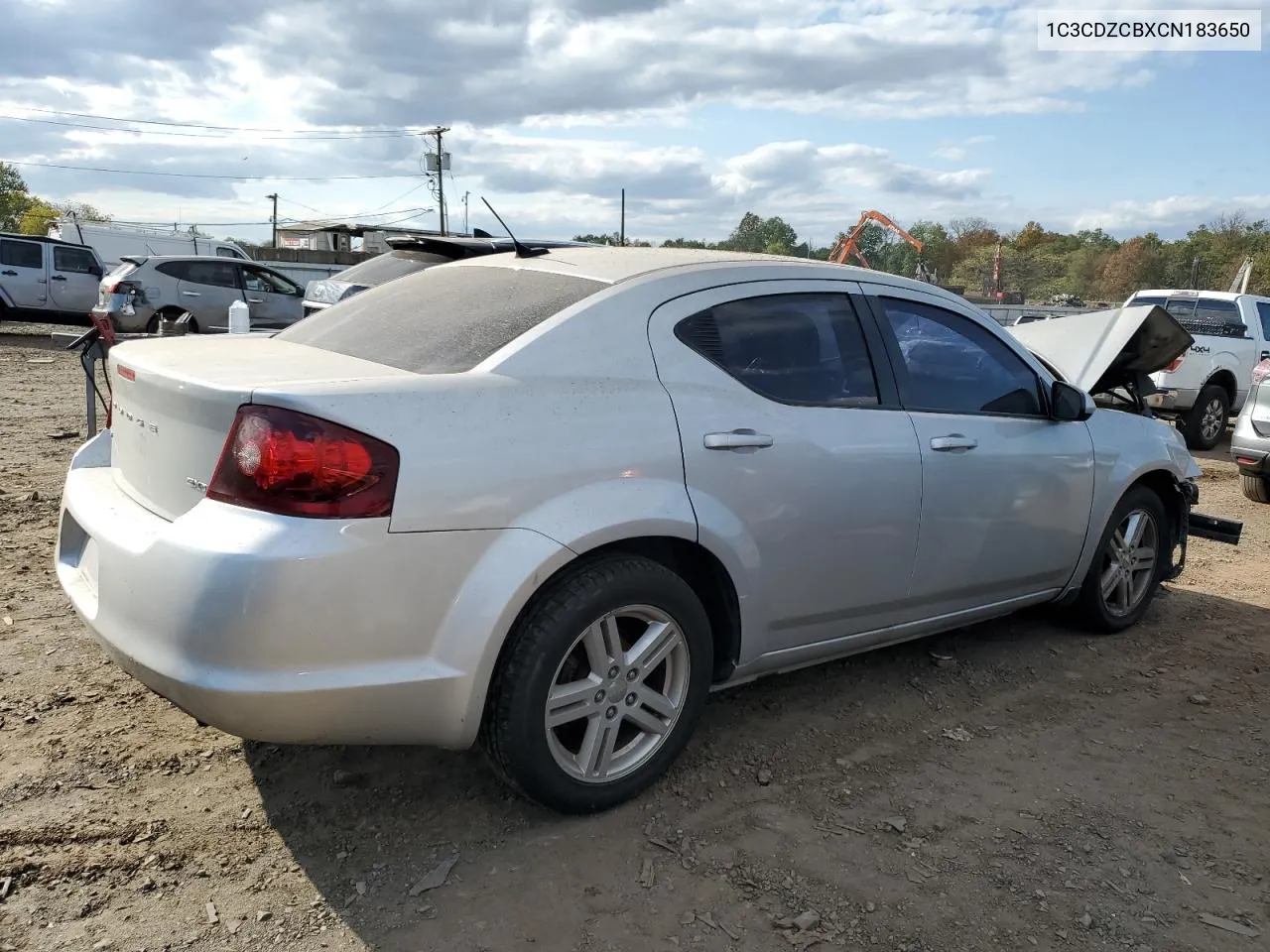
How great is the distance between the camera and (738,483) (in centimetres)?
306

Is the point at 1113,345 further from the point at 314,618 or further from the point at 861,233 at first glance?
the point at 861,233

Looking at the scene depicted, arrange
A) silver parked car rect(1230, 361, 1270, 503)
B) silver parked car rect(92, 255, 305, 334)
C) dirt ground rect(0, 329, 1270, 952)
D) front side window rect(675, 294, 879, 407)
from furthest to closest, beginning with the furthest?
silver parked car rect(92, 255, 305, 334) < silver parked car rect(1230, 361, 1270, 503) < front side window rect(675, 294, 879, 407) < dirt ground rect(0, 329, 1270, 952)

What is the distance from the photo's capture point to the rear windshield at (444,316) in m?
2.92

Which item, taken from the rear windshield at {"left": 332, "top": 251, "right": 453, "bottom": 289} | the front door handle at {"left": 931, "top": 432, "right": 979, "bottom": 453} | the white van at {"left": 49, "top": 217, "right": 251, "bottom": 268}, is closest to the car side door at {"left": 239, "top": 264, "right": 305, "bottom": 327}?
the rear windshield at {"left": 332, "top": 251, "right": 453, "bottom": 289}

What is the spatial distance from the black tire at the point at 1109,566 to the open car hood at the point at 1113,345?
2.25 ft

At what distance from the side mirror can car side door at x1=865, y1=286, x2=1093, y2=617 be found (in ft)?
0.11

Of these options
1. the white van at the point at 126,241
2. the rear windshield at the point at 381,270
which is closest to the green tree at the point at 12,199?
the white van at the point at 126,241

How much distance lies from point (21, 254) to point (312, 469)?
64.5 feet

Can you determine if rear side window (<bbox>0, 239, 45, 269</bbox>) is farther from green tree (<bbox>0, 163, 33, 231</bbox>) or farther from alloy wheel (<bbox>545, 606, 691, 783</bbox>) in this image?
green tree (<bbox>0, 163, 33, 231</bbox>)

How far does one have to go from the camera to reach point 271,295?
16406 mm

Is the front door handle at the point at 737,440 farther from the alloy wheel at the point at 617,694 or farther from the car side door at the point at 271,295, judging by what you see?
the car side door at the point at 271,295

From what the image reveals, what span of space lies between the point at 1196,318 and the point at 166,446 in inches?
500

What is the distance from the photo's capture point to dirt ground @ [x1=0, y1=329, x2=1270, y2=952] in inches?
97.4

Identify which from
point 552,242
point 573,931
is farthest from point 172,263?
point 573,931
